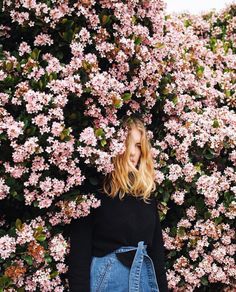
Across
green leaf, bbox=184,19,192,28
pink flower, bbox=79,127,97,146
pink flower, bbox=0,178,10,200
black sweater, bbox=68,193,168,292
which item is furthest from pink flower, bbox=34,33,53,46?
green leaf, bbox=184,19,192,28

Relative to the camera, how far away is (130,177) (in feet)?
11.7

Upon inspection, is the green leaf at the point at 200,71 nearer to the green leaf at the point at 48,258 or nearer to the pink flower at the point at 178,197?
the pink flower at the point at 178,197

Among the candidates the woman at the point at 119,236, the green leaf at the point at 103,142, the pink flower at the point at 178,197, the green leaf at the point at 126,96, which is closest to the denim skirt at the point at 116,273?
the woman at the point at 119,236

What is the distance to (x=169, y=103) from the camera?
440cm

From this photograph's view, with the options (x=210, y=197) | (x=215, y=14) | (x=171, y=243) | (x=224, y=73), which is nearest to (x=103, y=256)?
(x=171, y=243)

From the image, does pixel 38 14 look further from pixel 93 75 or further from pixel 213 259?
pixel 213 259

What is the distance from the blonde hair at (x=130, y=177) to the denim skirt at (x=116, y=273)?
406 millimetres

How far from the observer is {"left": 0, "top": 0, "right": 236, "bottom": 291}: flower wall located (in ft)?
10.6

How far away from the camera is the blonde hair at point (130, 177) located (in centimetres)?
347

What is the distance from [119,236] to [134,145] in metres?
0.73

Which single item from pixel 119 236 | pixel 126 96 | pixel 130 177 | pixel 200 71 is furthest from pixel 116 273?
pixel 200 71

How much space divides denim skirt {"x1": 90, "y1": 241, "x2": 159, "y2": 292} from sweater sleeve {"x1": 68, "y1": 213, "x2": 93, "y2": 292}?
0.19 feet

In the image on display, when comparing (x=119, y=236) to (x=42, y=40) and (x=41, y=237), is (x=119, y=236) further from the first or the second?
(x=42, y=40)

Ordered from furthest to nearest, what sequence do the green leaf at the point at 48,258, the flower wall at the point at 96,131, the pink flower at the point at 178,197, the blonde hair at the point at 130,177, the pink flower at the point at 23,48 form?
1. the pink flower at the point at 178,197
2. the pink flower at the point at 23,48
3. the blonde hair at the point at 130,177
4. the green leaf at the point at 48,258
5. the flower wall at the point at 96,131
